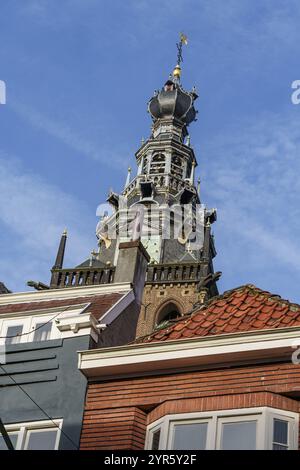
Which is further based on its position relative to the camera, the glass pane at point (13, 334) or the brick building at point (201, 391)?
the glass pane at point (13, 334)

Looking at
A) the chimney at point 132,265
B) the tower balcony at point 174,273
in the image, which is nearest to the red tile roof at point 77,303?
the chimney at point 132,265

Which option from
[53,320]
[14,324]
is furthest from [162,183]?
[53,320]

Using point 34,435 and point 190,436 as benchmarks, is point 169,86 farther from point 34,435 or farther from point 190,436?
point 190,436

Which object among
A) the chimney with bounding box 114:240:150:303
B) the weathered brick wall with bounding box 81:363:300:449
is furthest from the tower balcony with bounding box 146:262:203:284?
the weathered brick wall with bounding box 81:363:300:449

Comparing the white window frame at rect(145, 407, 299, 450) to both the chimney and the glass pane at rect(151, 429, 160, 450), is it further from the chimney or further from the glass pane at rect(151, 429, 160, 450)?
the chimney

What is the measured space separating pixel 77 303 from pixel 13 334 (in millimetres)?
1562

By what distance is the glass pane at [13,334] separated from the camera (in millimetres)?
15141

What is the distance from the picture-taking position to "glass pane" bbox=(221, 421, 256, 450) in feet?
38.8

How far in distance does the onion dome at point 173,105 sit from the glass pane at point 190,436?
76656mm

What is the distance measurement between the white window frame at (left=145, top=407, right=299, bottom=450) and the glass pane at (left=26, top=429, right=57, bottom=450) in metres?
1.36

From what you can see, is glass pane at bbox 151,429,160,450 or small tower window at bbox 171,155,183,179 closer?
glass pane at bbox 151,429,160,450

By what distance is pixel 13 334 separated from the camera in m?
15.3

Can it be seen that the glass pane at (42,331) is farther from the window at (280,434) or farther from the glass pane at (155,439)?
the window at (280,434)

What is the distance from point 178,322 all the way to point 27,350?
2.11 meters
